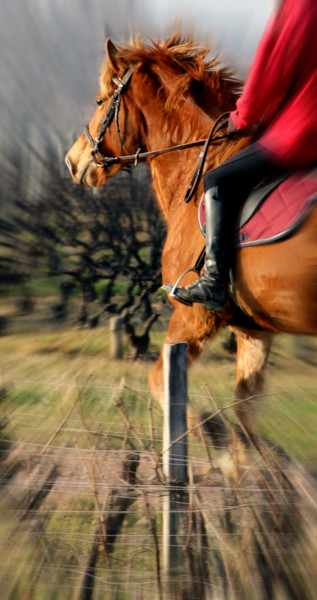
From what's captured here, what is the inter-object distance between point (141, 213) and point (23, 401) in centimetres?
401

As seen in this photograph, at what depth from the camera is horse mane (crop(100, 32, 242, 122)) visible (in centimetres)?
319

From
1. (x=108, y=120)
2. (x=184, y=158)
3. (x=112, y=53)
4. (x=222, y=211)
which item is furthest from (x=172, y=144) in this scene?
(x=222, y=211)

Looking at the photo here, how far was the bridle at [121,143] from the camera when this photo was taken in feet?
9.64

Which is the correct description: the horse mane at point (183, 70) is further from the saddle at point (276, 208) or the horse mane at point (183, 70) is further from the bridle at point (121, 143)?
the saddle at point (276, 208)

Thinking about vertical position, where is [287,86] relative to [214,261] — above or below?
above

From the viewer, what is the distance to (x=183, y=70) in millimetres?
3283

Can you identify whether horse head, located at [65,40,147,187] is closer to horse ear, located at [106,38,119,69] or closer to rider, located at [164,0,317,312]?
horse ear, located at [106,38,119,69]

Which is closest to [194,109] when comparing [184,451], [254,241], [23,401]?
[254,241]

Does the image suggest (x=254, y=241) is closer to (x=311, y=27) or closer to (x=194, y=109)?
(x=311, y=27)

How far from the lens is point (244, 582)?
2486 millimetres

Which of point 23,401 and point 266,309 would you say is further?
point 23,401

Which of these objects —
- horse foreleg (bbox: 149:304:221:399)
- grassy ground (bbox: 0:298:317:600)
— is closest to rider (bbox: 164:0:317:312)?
horse foreleg (bbox: 149:304:221:399)

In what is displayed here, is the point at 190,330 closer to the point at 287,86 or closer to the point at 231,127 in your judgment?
the point at 231,127

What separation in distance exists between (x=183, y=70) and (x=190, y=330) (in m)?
1.73
